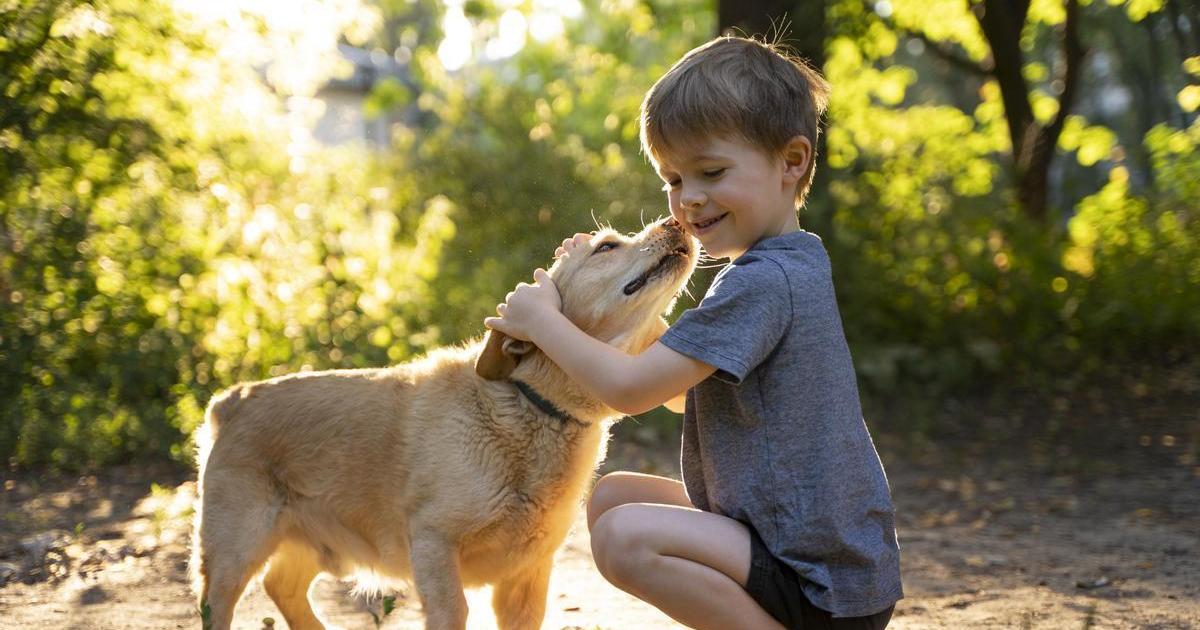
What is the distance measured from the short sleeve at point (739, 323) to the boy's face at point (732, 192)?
0.18 metres

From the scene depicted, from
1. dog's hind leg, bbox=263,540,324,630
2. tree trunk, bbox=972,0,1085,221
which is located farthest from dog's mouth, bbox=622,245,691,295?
tree trunk, bbox=972,0,1085,221

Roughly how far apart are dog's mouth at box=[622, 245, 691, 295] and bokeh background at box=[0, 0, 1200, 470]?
14.6ft

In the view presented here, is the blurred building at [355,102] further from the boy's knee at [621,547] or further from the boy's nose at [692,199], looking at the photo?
the boy's knee at [621,547]

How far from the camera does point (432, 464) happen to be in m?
3.62

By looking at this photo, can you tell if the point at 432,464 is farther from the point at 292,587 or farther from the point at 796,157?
the point at 796,157

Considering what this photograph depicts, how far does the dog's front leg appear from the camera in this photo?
345 centimetres

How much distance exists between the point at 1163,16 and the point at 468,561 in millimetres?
9085

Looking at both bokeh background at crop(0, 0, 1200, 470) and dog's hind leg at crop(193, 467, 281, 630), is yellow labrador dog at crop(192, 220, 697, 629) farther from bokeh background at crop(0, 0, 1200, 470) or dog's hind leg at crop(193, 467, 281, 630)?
bokeh background at crop(0, 0, 1200, 470)

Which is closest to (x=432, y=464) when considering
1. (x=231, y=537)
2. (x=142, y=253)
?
(x=231, y=537)

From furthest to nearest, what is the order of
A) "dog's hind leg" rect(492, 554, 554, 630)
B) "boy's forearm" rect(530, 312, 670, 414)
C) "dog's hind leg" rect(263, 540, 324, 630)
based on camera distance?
"dog's hind leg" rect(263, 540, 324, 630), "dog's hind leg" rect(492, 554, 554, 630), "boy's forearm" rect(530, 312, 670, 414)

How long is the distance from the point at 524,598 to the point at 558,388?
2.37ft

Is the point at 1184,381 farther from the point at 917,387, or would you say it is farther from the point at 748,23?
the point at 748,23

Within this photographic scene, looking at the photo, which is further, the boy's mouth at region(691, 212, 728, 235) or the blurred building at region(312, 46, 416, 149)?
the blurred building at region(312, 46, 416, 149)

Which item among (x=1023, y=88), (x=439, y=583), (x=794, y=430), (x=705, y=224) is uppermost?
(x=1023, y=88)
